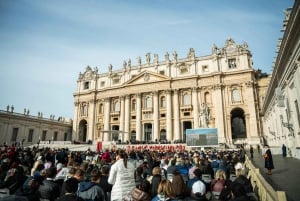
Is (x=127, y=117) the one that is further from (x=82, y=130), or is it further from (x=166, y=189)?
(x=166, y=189)

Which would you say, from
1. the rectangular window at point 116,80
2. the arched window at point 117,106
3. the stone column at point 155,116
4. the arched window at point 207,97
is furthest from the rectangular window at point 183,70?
the arched window at point 117,106

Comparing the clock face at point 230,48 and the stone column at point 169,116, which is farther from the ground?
the clock face at point 230,48

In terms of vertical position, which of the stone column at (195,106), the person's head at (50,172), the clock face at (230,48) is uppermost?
the clock face at (230,48)

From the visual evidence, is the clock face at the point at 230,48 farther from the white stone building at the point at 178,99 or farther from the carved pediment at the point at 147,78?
the carved pediment at the point at 147,78

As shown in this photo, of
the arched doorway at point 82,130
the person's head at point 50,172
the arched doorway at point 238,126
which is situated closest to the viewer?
the person's head at point 50,172

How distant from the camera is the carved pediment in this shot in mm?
42188

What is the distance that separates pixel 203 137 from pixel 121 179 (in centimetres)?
2281

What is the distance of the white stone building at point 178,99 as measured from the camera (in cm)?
3603

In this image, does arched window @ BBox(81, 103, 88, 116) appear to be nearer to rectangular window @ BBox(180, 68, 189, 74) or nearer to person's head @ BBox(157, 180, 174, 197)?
rectangular window @ BBox(180, 68, 189, 74)

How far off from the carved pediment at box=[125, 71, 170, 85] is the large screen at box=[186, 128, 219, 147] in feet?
57.4

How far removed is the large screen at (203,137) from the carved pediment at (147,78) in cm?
1748

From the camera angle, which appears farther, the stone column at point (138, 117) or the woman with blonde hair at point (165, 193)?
the stone column at point (138, 117)

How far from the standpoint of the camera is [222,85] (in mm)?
37719

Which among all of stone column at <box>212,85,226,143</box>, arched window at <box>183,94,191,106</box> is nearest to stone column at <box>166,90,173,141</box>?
arched window at <box>183,94,191,106</box>
